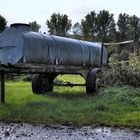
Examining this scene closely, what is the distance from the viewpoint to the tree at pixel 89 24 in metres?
55.5

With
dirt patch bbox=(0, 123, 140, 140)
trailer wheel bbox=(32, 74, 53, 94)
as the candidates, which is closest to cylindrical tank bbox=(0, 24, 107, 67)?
trailer wheel bbox=(32, 74, 53, 94)

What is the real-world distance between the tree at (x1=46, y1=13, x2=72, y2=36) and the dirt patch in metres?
43.4

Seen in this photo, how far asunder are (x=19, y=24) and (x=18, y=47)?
0.93 meters

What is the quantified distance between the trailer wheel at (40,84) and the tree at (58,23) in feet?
118

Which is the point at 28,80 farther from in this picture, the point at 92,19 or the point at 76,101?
the point at 92,19

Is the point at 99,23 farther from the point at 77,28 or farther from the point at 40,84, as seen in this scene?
the point at 40,84

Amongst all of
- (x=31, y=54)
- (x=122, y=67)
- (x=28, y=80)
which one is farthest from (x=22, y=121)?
(x=28, y=80)

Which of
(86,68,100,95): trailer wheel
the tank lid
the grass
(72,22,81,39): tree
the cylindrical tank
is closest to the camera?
the grass

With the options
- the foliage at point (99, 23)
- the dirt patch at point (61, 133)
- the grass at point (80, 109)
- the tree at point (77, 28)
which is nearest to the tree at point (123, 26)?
the foliage at point (99, 23)

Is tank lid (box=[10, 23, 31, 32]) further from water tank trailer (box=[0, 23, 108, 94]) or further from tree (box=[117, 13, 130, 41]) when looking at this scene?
tree (box=[117, 13, 130, 41])

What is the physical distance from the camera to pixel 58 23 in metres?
55.3

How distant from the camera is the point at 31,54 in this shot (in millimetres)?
14727

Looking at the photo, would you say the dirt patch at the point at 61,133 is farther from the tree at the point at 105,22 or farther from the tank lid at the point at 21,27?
the tree at the point at 105,22

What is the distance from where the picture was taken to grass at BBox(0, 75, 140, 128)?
36.0 feet
